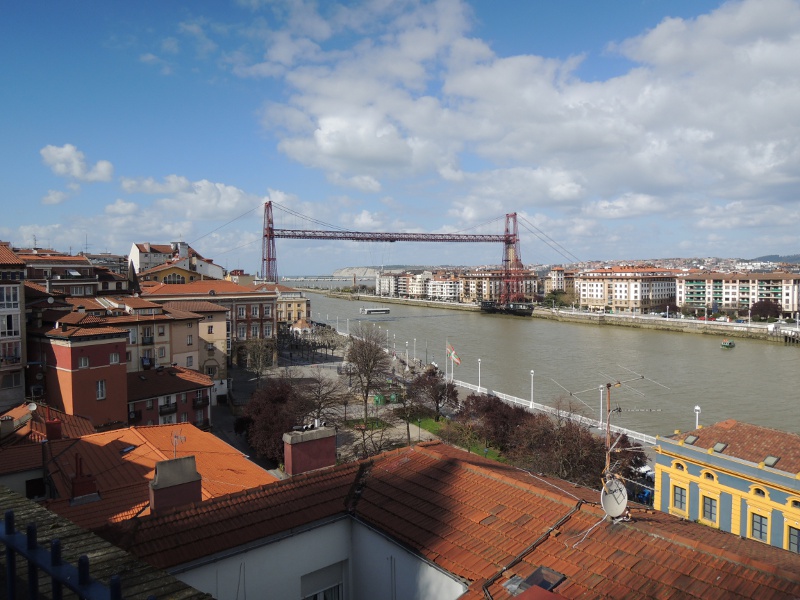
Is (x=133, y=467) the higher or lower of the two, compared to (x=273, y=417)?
higher

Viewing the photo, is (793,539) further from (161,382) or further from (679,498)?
(161,382)

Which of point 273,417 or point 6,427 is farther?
point 273,417

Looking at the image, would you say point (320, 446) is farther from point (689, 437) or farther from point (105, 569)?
point (689, 437)

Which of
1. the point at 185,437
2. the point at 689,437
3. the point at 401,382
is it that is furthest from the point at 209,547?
the point at 401,382

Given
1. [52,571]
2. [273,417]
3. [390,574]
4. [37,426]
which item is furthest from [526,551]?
[273,417]

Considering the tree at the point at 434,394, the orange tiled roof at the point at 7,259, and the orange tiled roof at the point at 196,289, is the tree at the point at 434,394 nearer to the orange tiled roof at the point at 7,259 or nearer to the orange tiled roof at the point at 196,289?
the orange tiled roof at the point at 7,259

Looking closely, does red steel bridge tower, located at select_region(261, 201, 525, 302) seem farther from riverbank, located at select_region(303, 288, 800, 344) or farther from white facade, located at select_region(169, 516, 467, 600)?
white facade, located at select_region(169, 516, 467, 600)
